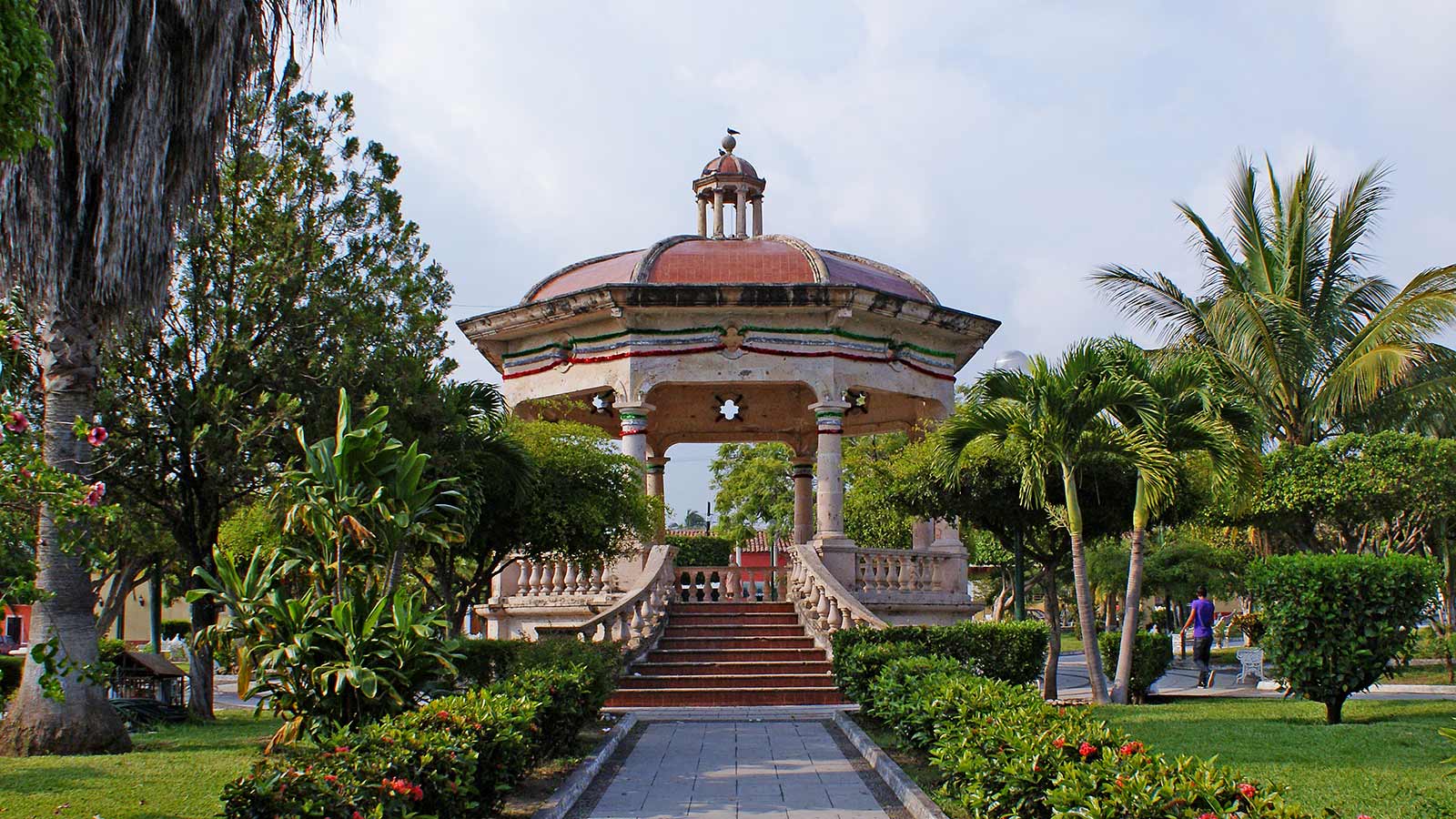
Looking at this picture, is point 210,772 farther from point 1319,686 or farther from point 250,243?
point 1319,686

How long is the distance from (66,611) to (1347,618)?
12489 millimetres

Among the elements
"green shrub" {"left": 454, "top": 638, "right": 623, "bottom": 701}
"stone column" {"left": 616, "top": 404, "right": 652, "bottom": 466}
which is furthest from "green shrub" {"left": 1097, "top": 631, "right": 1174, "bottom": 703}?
"stone column" {"left": 616, "top": 404, "right": 652, "bottom": 466}

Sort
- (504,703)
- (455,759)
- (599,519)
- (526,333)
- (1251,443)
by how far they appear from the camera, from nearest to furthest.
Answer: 1. (455,759)
2. (504,703)
3. (599,519)
4. (1251,443)
5. (526,333)

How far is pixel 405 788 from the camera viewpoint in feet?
22.4

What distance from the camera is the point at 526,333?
2234 cm

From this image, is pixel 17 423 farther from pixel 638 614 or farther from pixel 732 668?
pixel 638 614

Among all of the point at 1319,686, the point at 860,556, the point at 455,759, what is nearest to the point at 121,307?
the point at 455,759

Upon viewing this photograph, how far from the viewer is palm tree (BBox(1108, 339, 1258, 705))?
15773mm

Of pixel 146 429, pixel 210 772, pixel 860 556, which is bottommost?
pixel 210 772

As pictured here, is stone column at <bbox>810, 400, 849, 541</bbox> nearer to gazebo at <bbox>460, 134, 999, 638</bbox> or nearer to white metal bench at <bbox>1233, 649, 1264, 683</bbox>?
gazebo at <bbox>460, 134, 999, 638</bbox>

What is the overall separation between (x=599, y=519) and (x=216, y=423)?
6.10 m

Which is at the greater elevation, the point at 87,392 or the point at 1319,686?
the point at 87,392

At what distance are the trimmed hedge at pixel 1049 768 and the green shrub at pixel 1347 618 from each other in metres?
4.26

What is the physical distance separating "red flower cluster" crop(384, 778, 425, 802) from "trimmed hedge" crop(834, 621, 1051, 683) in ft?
30.3
